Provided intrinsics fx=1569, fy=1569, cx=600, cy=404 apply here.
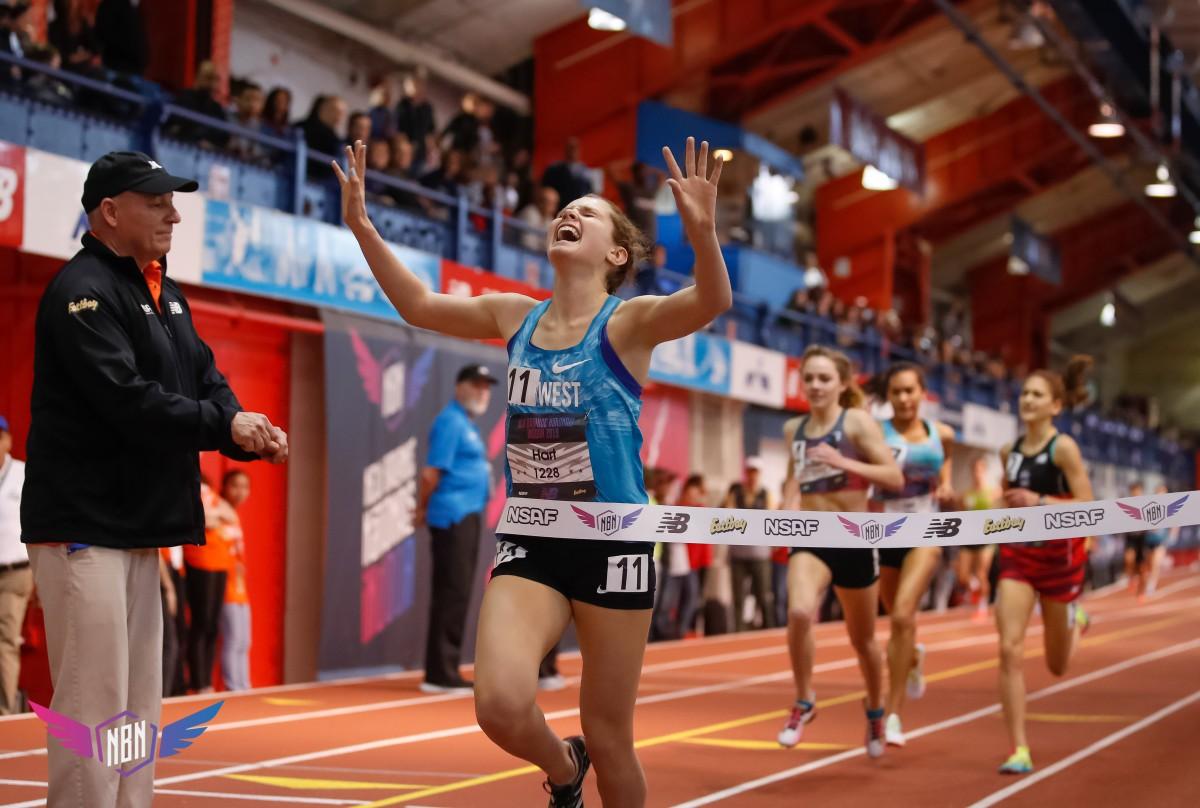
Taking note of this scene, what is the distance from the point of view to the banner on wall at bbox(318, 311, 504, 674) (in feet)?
44.0

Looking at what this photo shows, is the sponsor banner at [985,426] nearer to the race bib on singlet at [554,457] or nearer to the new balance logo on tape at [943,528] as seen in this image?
the new balance logo on tape at [943,528]

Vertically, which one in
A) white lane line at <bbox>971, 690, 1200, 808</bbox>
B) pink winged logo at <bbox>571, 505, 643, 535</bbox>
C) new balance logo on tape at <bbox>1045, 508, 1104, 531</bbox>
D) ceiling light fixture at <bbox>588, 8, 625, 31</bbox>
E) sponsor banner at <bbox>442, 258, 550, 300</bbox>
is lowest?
white lane line at <bbox>971, 690, 1200, 808</bbox>

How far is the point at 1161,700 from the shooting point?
41.2ft

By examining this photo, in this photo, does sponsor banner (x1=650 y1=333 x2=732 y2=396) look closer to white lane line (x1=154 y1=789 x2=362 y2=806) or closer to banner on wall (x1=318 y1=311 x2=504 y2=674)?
banner on wall (x1=318 y1=311 x2=504 y2=674)

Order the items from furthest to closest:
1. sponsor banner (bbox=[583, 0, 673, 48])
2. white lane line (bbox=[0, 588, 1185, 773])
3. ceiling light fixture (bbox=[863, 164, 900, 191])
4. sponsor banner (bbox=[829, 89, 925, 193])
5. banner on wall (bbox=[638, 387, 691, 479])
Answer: ceiling light fixture (bbox=[863, 164, 900, 191]) < sponsor banner (bbox=[829, 89, 925, 193]) < banner on wall (bbox=[638, 387, 691, 479]) < sponsor banner (bbox=[583, 0, 673, 48]) < white lane line (bbox=[0, 588, 1185, 773])

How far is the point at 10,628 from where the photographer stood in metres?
9.86

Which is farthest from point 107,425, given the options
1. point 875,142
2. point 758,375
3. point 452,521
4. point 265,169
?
point 875,142

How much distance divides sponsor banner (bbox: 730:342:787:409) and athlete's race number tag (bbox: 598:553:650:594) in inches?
653

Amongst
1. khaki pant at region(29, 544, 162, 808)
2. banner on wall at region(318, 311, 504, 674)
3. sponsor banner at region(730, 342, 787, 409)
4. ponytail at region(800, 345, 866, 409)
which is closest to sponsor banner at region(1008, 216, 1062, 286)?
sponsor banner at region(730, 342, 787, 409)

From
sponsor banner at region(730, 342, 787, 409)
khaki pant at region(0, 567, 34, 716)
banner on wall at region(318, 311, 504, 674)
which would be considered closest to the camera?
khaki pant at region(0, 567, 34, 716)

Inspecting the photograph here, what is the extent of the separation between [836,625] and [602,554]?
1874cm

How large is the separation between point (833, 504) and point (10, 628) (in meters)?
5.19

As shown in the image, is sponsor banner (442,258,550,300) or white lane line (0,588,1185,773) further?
sponsor banner (442,258,550,300)

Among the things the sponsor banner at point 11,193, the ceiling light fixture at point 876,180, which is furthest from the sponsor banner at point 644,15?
the ceiling light fixture at point 876,180
